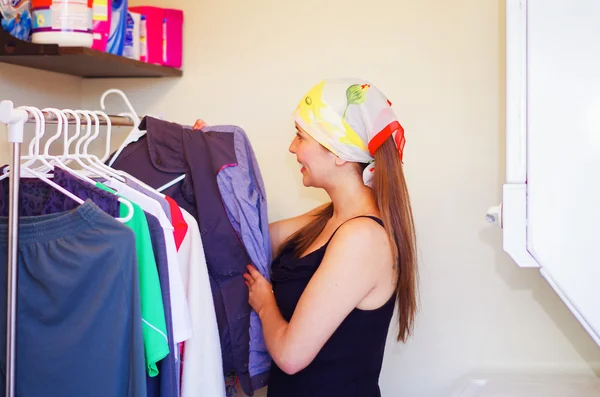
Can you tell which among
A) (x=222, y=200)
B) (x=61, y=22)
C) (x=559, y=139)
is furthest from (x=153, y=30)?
(x=559, y=139)

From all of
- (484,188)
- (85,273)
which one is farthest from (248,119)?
(85,273)

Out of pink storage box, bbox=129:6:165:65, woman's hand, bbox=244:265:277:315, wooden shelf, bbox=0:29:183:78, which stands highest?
pink storage box, bbox=129:6:165:65

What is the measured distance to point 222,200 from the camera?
183 centimetres

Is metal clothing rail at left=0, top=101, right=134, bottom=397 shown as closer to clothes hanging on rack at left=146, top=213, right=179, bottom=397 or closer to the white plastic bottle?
clothes hanging on rack at left=146, top=213, right=179, bottom=397

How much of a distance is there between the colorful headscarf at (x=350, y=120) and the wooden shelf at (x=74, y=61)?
2.02ft

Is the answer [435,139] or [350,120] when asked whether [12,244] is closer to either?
[350,120]

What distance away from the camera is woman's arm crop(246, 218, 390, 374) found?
1.70m

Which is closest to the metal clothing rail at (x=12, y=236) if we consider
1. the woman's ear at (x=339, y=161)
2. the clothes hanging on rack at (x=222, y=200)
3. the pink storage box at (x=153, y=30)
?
the clothes hanging on rack at (x=222, y=200)

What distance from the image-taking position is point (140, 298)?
142 cm

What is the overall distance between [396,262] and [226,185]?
471mm

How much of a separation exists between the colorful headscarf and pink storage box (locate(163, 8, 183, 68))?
2.40 ft

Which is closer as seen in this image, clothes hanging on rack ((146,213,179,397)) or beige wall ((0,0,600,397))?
clothes hanging on rack ((146,213,179,397))

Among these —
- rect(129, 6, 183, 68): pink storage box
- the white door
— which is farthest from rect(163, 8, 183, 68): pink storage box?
the white door

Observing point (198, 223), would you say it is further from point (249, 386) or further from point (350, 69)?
point (350, 69)
